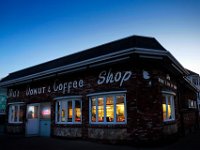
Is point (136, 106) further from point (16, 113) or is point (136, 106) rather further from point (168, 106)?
point (16, 113)

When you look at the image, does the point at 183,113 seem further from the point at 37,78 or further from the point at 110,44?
the point at 37,78

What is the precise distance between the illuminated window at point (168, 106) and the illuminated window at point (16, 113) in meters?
11.7

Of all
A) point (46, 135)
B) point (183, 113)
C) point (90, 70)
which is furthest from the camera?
point (183, 113)

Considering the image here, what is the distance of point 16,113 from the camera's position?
1783 cm

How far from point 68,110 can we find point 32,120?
4369 millimetres

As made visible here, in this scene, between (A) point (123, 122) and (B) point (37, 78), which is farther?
(B) point (37, 78)

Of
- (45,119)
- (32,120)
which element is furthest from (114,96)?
(32,120)

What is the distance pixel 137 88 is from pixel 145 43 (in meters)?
2.78

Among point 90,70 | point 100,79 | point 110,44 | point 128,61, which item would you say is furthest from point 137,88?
point 110,44

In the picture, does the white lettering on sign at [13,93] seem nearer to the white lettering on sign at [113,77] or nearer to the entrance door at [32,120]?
the entrance door at [32,120]

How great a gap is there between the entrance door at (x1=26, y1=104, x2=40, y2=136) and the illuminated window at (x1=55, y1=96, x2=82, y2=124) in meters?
2.69

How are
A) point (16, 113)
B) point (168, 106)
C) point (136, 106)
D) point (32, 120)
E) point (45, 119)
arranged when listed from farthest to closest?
1. point (16, 113)
2. point (32, 120)
3. point (45, 119)
4. point (168, 106)
5. point (136, 106)

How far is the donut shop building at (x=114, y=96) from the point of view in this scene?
34.4 feet

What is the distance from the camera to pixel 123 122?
10.8m
